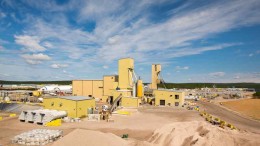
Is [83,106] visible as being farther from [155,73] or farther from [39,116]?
[155,73]

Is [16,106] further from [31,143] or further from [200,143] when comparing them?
[200,143]

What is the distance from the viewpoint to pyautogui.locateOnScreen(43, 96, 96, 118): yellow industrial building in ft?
107

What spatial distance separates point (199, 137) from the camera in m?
19.0

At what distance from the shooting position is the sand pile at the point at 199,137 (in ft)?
57.9

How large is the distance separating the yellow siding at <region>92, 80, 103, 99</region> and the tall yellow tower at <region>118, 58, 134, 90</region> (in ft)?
24.2

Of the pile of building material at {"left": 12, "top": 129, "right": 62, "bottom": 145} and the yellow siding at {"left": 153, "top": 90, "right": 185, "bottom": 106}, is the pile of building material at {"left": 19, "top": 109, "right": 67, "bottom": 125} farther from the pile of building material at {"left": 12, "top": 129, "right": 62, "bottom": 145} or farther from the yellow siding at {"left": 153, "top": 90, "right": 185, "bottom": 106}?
the yellow siding at {"left": 153, "top": 90, "right": 185, "bottom": 106}

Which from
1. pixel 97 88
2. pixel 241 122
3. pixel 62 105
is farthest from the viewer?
pixel 97 88

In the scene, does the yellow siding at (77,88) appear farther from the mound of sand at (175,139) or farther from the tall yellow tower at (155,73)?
the mound of sand at (175,139)

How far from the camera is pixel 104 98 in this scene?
58.6 metres

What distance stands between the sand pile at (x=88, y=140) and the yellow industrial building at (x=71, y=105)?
46.9ft

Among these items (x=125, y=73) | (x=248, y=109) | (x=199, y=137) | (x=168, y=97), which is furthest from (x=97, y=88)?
(x=199, y=137)

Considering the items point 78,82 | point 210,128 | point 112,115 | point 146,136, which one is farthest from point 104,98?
point 210,128

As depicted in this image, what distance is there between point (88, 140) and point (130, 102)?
29873 mm

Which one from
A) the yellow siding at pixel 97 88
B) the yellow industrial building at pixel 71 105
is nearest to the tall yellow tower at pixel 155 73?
the yellow siding at pixel 97 88
